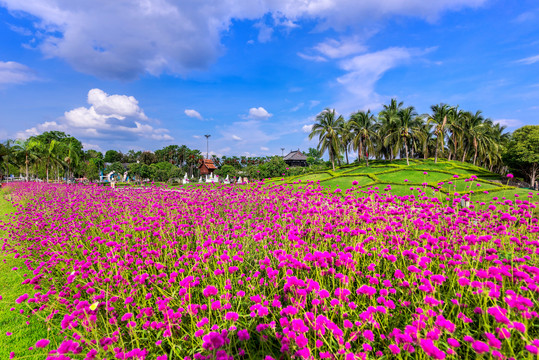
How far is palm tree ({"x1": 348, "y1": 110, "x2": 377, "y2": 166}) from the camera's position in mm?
36312

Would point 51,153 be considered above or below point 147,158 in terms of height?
below

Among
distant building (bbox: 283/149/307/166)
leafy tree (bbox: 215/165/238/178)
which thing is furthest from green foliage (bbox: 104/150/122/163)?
leafy tree (bbox: 215/165/238/178)

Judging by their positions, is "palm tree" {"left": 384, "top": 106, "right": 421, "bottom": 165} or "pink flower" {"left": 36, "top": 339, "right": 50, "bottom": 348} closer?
"pink flower" {"left": 36, "top": 339, "right": 50, "bottom": 348}

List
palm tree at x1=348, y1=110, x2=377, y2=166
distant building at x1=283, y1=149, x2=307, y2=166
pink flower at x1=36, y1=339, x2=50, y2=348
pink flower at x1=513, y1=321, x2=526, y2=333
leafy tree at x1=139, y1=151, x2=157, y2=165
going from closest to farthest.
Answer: pink flower at x1=513, y1=321, x2=526, y2=333 → pink flower at x1=36, y1=339, x2=50, y2=348 → palm tree at x1=348, y1=110, x2=377, y2=166 → distant building at x1=283, y1=149, x2=307, y2=166 → leafy tree at x1=139, y1=151, x2=157, y2=165

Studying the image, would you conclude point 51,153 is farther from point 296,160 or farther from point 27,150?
point 296,160

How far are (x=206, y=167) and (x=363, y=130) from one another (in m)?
49.8

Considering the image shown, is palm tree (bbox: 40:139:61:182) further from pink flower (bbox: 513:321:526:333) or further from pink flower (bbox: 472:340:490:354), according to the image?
pink flower (bbox: 513:321:526:333)

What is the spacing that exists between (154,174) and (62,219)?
5070 centimetres

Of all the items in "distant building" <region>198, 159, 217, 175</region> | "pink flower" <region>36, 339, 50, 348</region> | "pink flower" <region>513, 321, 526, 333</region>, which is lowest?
"pink flower" <region>36, 339, 50, 348</region>

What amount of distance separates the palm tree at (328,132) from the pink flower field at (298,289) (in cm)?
3087

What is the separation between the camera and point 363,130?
36.0m

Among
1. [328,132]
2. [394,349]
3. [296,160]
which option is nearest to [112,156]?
[296,160]

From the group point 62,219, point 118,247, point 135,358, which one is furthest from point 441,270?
point 62,219

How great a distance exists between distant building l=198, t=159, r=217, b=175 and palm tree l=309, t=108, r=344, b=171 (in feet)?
140
